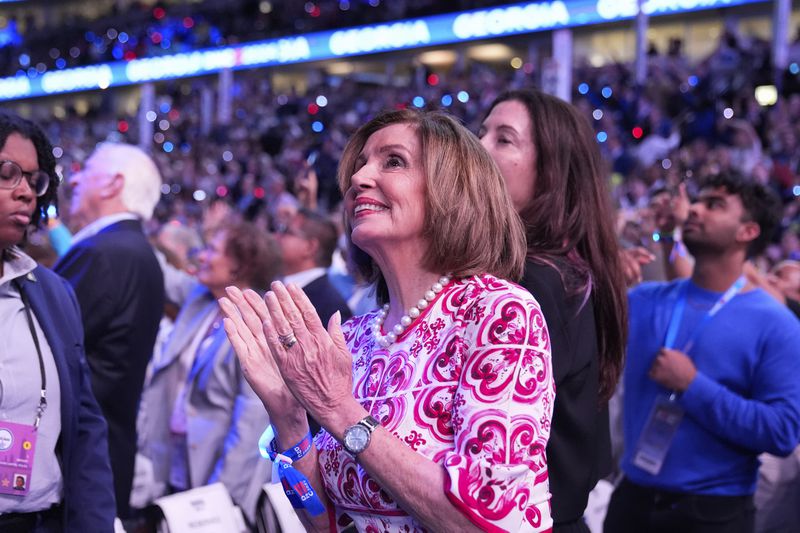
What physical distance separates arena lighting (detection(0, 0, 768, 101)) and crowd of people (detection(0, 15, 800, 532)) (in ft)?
42.0

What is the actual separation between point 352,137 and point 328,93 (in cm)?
1677

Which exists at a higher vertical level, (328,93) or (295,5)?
(295,5)

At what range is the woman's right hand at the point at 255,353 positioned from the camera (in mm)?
1490

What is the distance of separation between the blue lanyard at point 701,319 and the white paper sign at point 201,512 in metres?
1.32

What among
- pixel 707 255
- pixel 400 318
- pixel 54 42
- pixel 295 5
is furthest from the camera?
pixel 54 42

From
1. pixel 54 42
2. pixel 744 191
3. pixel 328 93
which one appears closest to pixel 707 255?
pixel 744 191

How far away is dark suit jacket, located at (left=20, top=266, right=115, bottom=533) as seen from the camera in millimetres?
1957

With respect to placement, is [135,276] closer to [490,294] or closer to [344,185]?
[344,185]

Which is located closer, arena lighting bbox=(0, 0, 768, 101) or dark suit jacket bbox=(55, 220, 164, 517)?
dark suit jacket bbox=(55, 220, 164, 517)

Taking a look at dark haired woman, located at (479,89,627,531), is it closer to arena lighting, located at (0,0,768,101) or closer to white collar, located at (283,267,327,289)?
white collar, located at (283,267,327,289)

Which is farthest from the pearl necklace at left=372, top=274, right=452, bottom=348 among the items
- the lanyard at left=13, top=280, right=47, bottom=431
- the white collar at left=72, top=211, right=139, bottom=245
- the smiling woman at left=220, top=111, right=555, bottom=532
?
the white collar at left=72, top=211, right=139, bottom=245

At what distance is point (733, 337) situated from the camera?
272cm

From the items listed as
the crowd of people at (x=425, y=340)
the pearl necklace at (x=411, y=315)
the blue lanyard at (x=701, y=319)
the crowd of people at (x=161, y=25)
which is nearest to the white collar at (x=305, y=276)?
the crowd of people at (x=425, y=340)

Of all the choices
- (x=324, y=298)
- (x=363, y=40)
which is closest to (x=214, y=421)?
(x=324, y=298)
